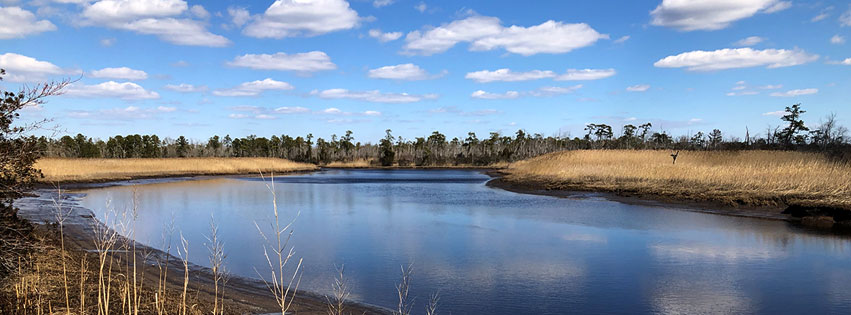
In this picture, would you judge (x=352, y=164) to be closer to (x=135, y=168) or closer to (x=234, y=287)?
(x=135, y=168)

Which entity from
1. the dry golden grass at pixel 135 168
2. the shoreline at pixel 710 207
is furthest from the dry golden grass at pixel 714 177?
the dry golden grass at pixel 135 168

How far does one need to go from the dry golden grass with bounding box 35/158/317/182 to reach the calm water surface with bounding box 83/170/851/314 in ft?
50.1

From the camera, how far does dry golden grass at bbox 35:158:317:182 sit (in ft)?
120

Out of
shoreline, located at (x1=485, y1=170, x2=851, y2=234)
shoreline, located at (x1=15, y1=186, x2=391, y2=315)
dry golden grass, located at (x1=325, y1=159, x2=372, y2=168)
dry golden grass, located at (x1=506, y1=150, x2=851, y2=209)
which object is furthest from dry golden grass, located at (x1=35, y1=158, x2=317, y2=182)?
dry golden grass, located at (x1=325, y1=159, x2=372, y2=168)

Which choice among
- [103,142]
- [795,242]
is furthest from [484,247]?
[103,142]

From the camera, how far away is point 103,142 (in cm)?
10888

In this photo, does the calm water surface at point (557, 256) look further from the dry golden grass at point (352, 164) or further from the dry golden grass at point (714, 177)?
the dry golden grass at point (352, 164)

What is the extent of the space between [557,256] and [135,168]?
1741 inches

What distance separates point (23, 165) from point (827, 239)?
1683cm

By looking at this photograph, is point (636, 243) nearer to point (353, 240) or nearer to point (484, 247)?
point (484, 247)

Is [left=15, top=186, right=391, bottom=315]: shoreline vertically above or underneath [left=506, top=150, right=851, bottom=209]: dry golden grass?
underneath

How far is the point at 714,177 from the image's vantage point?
2436 cm

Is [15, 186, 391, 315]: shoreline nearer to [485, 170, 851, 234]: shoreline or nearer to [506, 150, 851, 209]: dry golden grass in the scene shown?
[485, 170, 851, 234]: shoreline

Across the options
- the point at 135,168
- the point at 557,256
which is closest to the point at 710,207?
the point at 557,256
